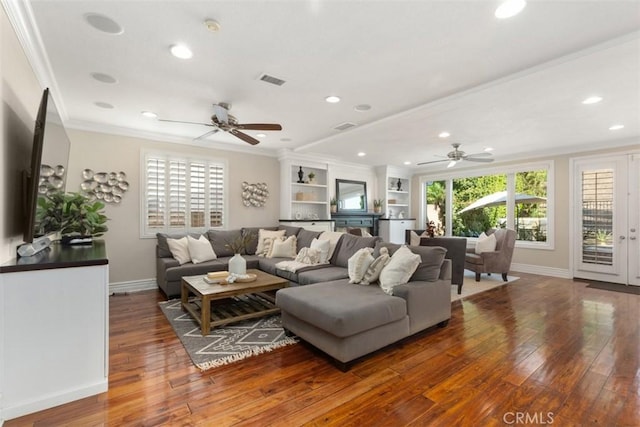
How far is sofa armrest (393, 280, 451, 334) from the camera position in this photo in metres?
2.83

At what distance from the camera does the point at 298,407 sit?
191 centimetres

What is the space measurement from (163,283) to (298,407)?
3.23 metres

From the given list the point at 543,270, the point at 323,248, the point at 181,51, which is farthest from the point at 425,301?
the point at 543,270

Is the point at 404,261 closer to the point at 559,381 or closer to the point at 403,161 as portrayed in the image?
the point at 559,381

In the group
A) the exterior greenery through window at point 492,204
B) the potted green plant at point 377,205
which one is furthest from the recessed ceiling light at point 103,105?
the exterior greenery through window at point 492,204

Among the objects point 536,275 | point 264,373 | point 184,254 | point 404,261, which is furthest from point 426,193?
point 264,373

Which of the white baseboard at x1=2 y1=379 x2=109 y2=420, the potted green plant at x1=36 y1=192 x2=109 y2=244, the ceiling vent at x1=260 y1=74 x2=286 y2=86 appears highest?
the ceiling vent at x1=260 y1=74 x2=286 y2=86

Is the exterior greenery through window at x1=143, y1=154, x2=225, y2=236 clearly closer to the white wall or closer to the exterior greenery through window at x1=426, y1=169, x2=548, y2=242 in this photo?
the white wall

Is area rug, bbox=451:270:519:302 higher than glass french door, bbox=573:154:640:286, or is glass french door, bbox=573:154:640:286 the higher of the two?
glass french door, bbox=573:154:640:286

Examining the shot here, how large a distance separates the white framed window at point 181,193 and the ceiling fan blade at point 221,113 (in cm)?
215

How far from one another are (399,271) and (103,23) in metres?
3.15

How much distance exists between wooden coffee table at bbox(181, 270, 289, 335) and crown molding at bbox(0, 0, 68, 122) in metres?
2.45

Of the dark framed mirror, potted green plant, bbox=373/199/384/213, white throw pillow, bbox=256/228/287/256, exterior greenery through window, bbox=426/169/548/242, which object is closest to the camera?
white throw pillow, bbox=256/228/287/256

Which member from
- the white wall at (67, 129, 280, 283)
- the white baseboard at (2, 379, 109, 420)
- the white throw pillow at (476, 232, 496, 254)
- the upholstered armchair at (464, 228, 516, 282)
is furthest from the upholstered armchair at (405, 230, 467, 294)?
the white wall at (67, 129, 280, 283)
